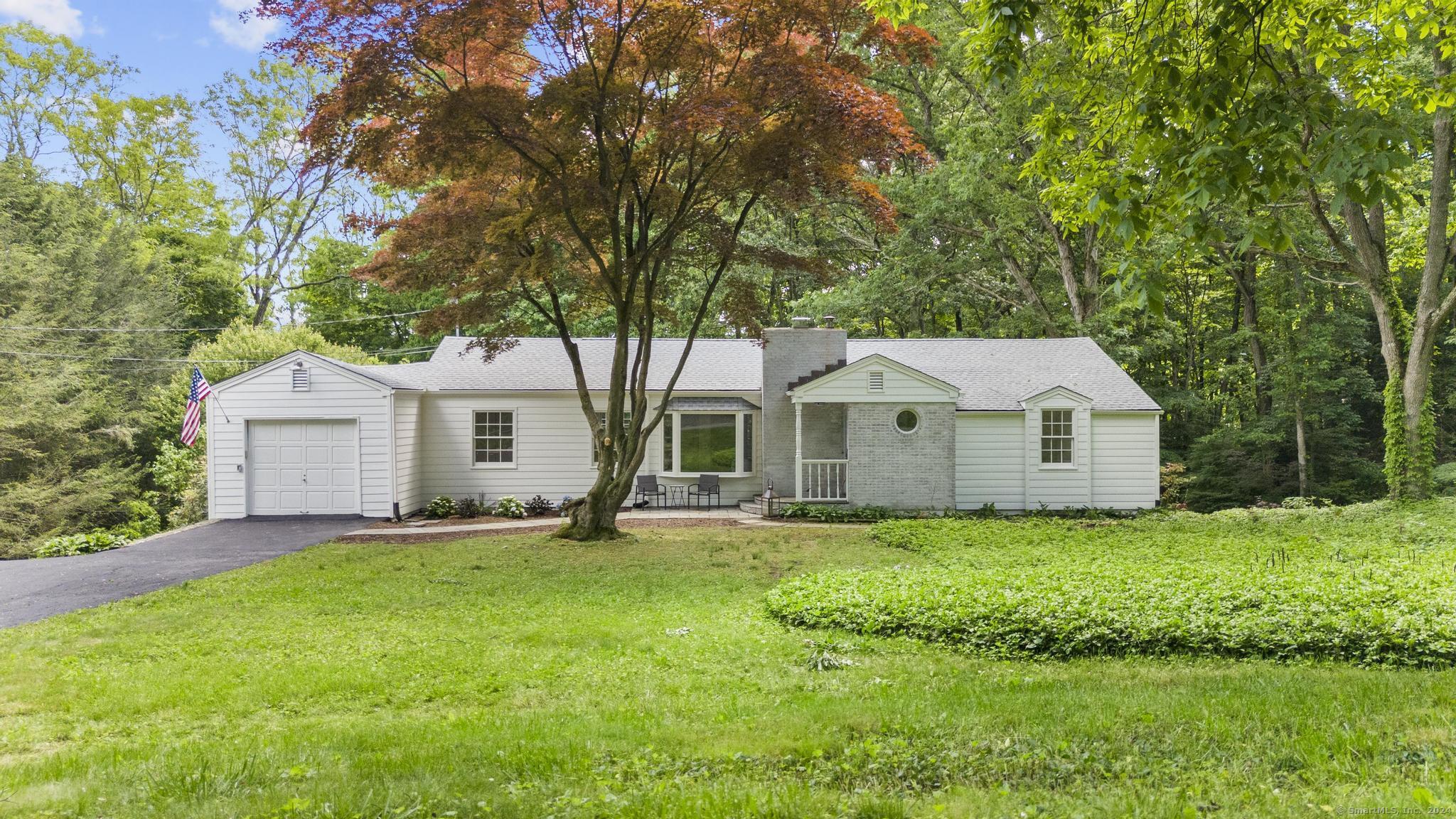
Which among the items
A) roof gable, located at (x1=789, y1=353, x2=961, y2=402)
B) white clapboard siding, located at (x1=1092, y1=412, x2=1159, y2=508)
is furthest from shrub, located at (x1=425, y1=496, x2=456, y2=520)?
white clapboard siding, located at (x1=1092, y1=412, x2=1159, y2=508)

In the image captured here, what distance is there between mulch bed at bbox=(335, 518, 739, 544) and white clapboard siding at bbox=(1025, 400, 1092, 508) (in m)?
6.70

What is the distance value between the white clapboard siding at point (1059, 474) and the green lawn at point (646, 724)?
12376 millimetres

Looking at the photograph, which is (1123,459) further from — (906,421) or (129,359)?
(129,359)

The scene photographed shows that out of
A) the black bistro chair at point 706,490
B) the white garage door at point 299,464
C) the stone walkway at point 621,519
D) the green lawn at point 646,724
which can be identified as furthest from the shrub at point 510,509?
the green lawn at point 646,724

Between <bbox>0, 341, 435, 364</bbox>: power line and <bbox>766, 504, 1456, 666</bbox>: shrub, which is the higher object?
<bbox>0, 341, 435, 364</bbox>: power line

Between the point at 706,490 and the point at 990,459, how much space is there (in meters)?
6.12

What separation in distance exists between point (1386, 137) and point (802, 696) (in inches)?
163

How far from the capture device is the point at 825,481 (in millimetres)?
18422

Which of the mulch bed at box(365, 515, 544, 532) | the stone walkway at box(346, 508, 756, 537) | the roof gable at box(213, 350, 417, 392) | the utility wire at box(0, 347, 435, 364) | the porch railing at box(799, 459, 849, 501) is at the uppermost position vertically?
the utility wire at box(0, 347, 435, 364)

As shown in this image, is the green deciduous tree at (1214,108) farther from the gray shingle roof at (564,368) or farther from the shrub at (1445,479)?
the shrub at (1445,479)

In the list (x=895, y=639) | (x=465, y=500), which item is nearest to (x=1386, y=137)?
(x=895, y=639)

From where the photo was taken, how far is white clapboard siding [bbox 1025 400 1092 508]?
18.8 m

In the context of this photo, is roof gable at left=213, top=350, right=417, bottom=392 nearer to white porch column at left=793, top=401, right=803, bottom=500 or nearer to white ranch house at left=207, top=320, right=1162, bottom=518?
white ranch house at left=207, top=320, right=1162, bottom=518

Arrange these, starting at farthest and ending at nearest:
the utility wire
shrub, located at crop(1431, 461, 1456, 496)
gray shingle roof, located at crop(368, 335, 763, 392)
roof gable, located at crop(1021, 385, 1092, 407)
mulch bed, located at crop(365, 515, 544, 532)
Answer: the utility wire < shrub, located at crop(1431, 461, 1456, 496) < gray shingle roof, located at crop(368, 335, 763, 392) < roof gable, located at crop(1021, 385, 1092, 407) < mulch bed, located at crop(365, 515, 544, 532)
